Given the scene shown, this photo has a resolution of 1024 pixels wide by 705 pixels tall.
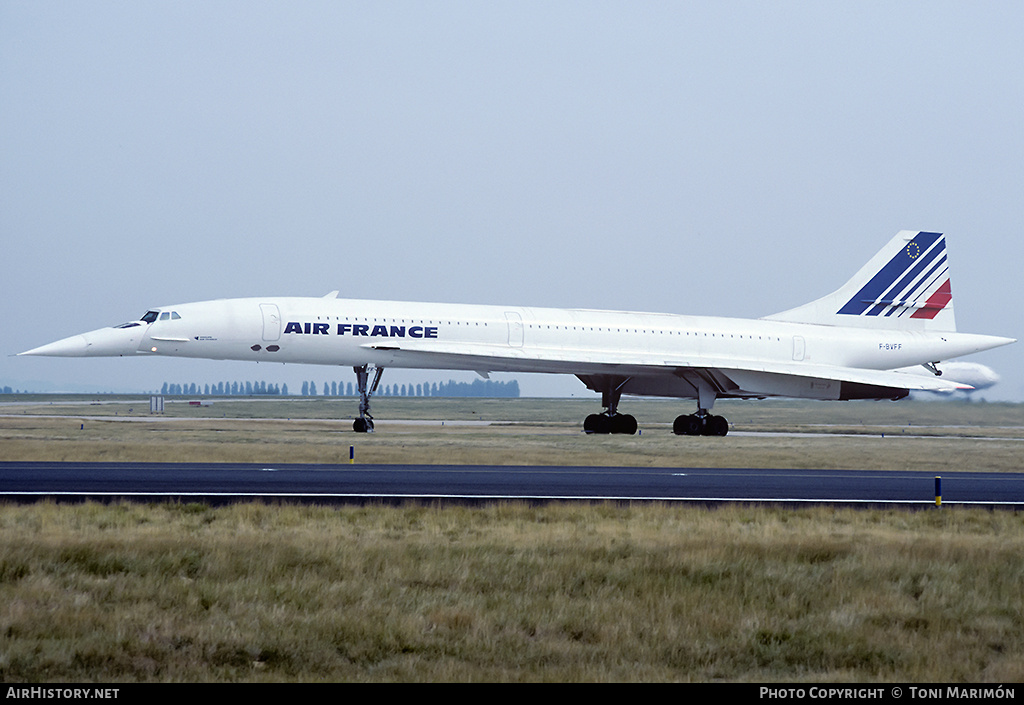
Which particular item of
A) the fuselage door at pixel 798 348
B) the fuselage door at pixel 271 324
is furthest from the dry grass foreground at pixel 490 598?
the fuselage door at pixel 798 348

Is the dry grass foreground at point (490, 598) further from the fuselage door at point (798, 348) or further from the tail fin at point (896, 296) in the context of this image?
the tail fin at point (896, 296)

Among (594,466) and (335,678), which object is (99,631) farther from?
(594,466)

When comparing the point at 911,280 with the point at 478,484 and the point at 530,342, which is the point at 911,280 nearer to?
the point at 530,342

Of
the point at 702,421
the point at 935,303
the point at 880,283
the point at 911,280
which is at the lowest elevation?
the point at 702,421

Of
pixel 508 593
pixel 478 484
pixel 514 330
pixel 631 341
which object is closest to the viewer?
pixel 508 593

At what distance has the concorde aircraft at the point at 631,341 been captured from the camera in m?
31.4

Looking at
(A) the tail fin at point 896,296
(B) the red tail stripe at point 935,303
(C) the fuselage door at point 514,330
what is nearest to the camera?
(C) the fuselage door at point 514,330

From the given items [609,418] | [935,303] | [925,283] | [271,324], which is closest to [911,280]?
[925,283]

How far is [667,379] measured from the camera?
3762 centimetres

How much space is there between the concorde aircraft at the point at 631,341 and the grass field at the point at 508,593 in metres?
16.3

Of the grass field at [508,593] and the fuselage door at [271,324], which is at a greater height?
the fuselage door at [271,324]

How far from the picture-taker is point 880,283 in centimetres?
4078

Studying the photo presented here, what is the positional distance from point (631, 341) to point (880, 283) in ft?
38.2
